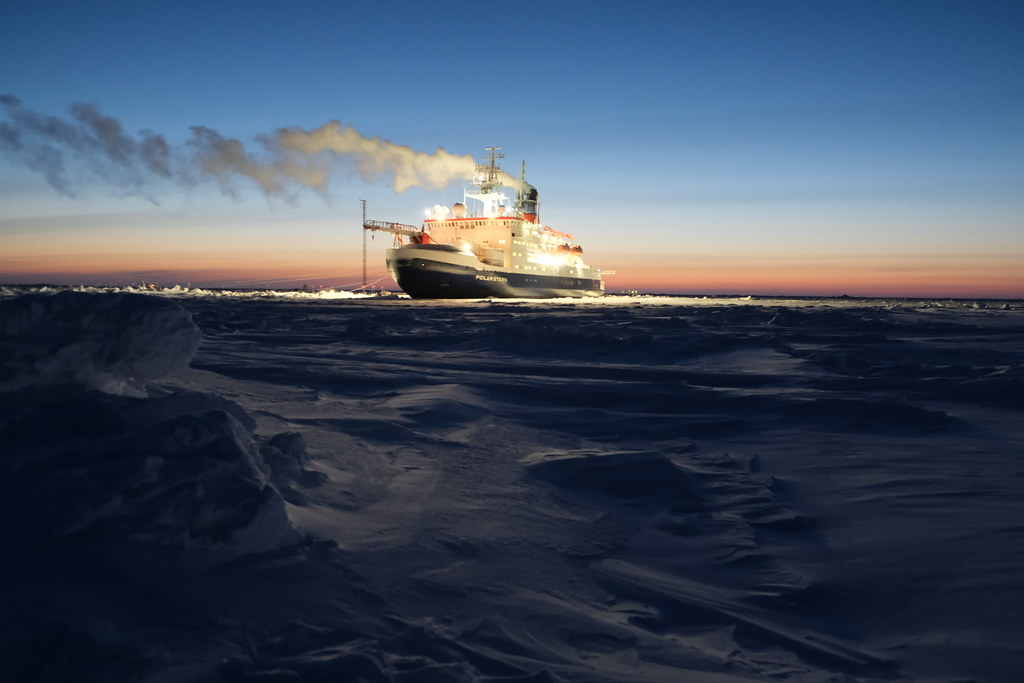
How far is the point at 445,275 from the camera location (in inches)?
1578

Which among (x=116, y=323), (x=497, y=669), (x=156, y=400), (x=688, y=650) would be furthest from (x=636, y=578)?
(x=116, y=323)

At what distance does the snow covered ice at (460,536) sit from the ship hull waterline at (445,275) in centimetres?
3639

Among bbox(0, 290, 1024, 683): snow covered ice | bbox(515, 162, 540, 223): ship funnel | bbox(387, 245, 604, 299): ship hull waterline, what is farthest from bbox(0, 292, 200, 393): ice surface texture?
bbox(515, 162, 540, 223): ship funnel

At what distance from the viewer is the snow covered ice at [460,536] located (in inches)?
52.6

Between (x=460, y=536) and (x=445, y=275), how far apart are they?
38.7 metres

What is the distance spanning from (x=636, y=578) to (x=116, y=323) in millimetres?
2368

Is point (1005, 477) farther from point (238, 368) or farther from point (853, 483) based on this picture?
point (238, 368)

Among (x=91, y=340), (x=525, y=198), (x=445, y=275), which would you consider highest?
(x=525, y=198)

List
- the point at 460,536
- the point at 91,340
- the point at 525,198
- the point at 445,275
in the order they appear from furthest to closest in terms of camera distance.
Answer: the point at 525,198, the point at 445,275, the point at 91,340, the point at 460,536

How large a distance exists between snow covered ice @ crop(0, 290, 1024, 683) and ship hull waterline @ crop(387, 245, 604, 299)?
36386 millimetres

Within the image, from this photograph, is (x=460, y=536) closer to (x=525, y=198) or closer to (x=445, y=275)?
(x=445, y=275)

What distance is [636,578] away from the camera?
181 cm

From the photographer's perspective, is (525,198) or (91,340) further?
(525,198)

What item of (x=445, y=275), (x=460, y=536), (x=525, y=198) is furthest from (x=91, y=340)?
(x=525, y=198)
